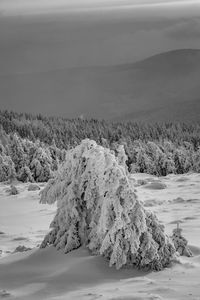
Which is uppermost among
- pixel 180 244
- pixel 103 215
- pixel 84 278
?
pixel 103 215

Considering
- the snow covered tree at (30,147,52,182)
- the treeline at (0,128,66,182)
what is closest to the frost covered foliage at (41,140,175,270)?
the treeline at (0,128,66,182)

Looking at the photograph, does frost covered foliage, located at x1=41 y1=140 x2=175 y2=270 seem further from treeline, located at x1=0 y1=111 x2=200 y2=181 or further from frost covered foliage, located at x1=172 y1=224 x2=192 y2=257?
treeline, located at x1=0 y1=111 x2=200 y2=181

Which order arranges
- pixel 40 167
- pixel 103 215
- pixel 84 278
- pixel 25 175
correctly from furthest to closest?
pixel 40 167 → pixel 25 175 → pixel 103 215 → pixel 84 278

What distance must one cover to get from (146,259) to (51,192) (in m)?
3.65

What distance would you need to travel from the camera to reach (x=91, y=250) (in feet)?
46.4

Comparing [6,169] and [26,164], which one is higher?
[26,164]

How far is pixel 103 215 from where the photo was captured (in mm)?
13383

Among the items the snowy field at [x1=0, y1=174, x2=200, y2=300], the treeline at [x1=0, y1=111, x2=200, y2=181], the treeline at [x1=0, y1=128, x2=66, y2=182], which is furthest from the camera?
the treeline at [x1=0, y1=111, x2=200, y2=181]

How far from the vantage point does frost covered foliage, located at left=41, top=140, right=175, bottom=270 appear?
43.1ft

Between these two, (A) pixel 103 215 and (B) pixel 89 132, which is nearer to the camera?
(A) pixel 103 215

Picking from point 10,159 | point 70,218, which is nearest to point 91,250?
point 70,218

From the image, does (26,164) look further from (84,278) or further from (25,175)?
(84,278)

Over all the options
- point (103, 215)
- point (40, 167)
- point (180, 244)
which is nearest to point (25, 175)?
point (40, 167)

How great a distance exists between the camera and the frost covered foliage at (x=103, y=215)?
13.1 metres
